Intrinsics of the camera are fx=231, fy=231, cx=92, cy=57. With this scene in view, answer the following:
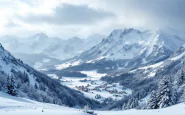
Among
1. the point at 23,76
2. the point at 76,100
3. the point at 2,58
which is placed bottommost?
the point at 76,100

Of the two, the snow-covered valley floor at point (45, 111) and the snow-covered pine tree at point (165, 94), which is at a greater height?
the snow-covered pine tree at point (165, 94)

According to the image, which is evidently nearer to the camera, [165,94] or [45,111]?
[45,111]

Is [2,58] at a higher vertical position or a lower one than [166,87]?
higher

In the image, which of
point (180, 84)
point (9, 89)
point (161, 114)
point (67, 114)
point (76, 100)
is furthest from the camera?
point (76, 100)

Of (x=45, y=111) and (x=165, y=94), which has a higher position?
(x=165, y=94)

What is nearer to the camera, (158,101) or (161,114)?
(161,114)

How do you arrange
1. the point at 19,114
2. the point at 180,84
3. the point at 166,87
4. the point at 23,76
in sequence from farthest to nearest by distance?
the point at 23,76 < the point at 180,84 < the point at 166,87 < the point at 19,114

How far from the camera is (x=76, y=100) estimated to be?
196m

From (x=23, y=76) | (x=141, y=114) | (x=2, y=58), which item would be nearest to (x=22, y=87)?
(x=23, y=76)

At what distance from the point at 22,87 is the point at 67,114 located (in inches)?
4006

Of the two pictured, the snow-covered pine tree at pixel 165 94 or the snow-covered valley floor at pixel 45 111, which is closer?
the snow-covered valley floor at pixel 45 111

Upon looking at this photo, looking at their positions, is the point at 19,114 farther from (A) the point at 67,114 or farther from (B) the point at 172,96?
(B) the point at 172,96

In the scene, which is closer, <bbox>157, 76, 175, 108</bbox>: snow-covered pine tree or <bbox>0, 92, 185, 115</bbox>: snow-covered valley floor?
<bbox>0, 92, 185, 115</bbox>: snow-covered valley floor

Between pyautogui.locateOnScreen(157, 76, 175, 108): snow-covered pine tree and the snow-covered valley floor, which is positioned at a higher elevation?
pyautogui.locateOnScreen(157, 76, 175, 108): snow-covered pine tree
